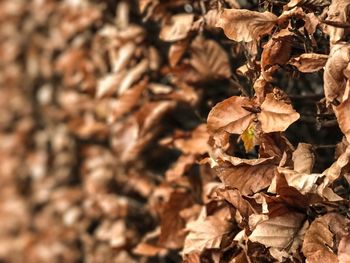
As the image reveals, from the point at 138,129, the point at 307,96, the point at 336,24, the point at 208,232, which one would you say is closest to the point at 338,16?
the point at 336,24

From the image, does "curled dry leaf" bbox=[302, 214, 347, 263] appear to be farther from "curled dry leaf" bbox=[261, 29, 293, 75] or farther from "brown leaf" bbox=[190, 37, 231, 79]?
"brown leaf" bbox=[190, 37, 231, 79]

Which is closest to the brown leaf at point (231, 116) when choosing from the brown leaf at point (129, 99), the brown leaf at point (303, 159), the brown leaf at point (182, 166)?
the brown leaf at point (303, 159)

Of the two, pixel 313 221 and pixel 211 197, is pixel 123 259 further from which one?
pixel 313 221

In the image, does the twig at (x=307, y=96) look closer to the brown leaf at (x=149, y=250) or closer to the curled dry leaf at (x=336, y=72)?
the curled dry leaf at (x=336, y=72)

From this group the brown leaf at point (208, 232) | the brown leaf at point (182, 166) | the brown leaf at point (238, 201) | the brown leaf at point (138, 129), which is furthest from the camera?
the brown leaf at point (138, 129)

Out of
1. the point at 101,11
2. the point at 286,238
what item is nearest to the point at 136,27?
the point at 101,11

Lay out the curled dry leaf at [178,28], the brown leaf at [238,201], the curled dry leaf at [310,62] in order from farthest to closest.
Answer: the curled dry leaf at [178,28] < the brown leaf at [238,201] < the curled dry leaf at [310,62]

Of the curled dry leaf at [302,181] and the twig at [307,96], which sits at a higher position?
the curled dry leaf at [302,181]

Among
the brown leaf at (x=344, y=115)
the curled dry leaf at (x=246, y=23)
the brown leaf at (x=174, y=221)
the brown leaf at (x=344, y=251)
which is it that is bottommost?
the brown leaf at (x=174, y=221)

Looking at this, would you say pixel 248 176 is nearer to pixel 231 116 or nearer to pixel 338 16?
pixel 231 116
